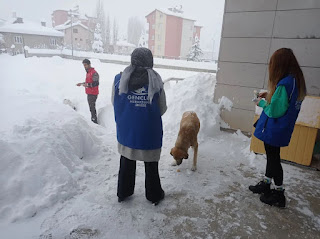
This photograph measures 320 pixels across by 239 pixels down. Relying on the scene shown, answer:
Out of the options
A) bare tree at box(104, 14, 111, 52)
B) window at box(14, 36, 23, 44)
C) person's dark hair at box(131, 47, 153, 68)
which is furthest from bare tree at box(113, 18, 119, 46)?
person's dark hair at box(131, 47, 153, 68)

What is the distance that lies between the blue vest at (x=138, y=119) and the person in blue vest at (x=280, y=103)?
1.51 meters

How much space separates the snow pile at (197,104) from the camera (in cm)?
634

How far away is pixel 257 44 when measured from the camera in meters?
5.73

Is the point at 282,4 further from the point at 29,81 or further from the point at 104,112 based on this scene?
the point at 29,81

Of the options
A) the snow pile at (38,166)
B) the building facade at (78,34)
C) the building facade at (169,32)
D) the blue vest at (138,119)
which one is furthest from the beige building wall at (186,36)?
the blue vest at (138,119)

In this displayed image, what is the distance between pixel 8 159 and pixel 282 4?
632 cm

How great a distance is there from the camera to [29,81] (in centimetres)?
1453

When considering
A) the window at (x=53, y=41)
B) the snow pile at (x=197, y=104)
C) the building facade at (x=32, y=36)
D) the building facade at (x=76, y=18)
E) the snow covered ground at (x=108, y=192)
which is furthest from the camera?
the building facade at (x=76, y=18)

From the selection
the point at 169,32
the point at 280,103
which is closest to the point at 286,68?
the point at 280,103

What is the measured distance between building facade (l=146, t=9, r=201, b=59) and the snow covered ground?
42955 mm

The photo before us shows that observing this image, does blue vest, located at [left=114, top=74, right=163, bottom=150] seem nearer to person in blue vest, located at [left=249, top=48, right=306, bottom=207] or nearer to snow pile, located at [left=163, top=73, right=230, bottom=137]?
person in blue vest, located at [left=249, top=48, right=306, bottom=207]

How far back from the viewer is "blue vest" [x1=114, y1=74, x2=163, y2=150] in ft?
9.24

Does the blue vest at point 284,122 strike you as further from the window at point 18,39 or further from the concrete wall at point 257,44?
the window at point 18,39

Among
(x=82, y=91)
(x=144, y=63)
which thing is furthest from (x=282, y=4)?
(x=82, y=91)
